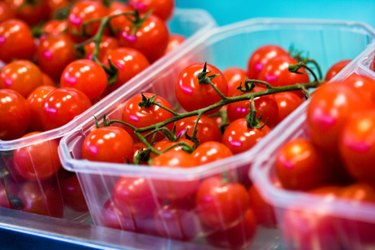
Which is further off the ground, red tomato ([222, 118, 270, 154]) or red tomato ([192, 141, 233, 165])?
red tomato ([192, 141, 233, 165])

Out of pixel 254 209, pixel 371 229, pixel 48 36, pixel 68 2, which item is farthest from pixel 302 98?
pixel 68 2

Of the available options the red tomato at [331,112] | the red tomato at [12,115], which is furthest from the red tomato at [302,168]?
the red tomato at [12,115]

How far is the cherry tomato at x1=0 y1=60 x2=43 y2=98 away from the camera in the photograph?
5.31 ft

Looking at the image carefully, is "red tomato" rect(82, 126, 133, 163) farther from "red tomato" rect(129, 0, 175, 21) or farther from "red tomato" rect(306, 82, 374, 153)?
Result: "red tomato" rect(129, 0, 175, 21)

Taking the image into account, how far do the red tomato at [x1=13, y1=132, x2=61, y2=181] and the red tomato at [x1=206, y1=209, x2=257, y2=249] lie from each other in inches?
18.7

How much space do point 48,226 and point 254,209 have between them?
1.57 feet

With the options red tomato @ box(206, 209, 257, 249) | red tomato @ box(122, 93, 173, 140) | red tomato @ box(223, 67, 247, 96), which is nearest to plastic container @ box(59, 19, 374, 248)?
red tomato @ box(206, 209, 257, 249)

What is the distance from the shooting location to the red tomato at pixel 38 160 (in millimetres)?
1371

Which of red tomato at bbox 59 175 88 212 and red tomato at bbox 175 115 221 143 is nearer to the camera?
red tomato at bbox 175 115 221 143

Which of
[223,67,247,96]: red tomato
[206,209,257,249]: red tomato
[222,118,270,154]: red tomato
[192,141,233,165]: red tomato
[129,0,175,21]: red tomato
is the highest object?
[129,0,175,21]: red tomato

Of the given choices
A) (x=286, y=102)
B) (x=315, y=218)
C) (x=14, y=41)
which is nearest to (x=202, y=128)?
(x=286, y=102)

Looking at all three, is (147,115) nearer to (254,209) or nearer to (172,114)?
(172,114)

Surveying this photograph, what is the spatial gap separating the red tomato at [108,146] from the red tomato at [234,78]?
0.34 meters

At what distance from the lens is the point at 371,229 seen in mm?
840
